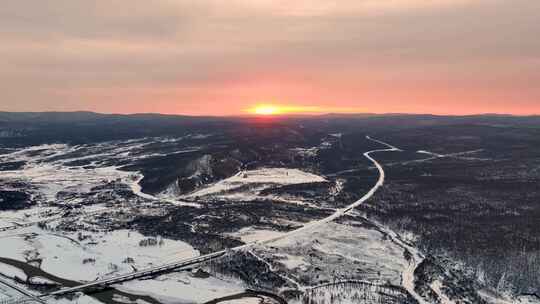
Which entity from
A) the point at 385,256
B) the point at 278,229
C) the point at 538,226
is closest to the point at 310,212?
the point at 278,229

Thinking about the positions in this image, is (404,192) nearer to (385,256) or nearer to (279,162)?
(385,256)

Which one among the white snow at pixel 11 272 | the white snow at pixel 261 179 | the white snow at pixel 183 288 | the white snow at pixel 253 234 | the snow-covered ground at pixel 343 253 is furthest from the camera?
the white snow at pixel 261 179

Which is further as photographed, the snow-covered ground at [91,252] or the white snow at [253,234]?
the white snow at [253,234]

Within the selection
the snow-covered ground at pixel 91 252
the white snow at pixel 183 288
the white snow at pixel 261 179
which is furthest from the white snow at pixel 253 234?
the white snow at pixel 261 179

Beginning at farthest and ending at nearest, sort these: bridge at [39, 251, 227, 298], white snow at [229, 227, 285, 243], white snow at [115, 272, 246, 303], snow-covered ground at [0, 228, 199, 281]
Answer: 1. white snow at [229, 227, 285, 243]
2. snow-covered ground at [0, 228, 199, 281]
3. bridge at [39, 251, 227, 298]
4. white snow at [115, 272, 246, 303]

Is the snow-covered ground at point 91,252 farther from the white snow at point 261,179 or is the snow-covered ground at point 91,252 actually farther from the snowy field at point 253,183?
the white snow at point 261,179

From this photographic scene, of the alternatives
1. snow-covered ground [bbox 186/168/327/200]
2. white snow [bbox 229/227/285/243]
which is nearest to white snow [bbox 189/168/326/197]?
snow-covered ground [bbox 186/168/327/200]

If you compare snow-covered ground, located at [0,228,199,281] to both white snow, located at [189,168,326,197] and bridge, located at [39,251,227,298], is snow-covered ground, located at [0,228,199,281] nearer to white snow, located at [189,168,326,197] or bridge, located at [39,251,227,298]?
bridge, located at [39,251,227,298]

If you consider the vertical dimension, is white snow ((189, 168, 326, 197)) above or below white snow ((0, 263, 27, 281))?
above

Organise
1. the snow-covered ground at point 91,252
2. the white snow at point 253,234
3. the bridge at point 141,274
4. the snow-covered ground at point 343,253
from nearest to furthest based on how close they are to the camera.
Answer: the bridge at point 141,274, the snow-covered ground at point 343,253, the snow-covered ground at point 91,252, the white snow at point 253,234

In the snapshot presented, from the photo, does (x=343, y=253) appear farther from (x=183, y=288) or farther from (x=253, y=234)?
(x=183, y=288)

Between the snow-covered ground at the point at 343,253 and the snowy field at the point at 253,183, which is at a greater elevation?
the snowy field at the point at 253,183
